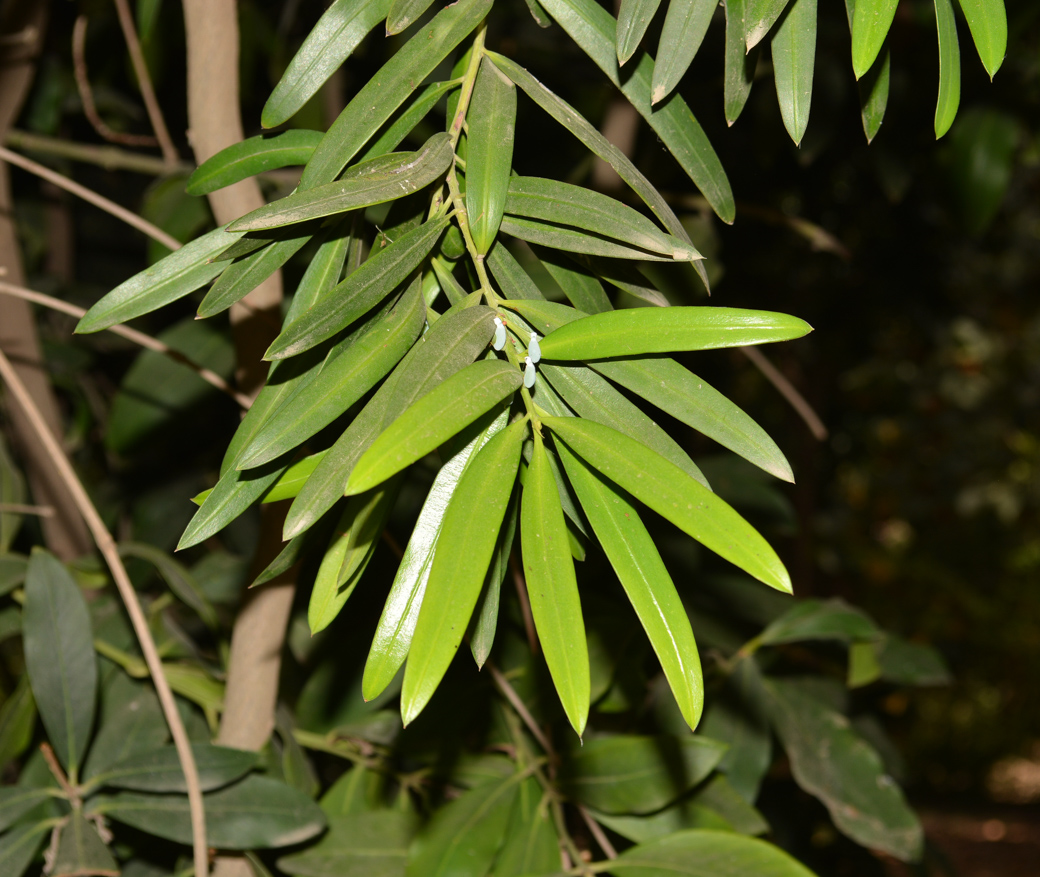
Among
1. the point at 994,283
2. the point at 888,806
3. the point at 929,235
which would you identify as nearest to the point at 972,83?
the point at 929,235

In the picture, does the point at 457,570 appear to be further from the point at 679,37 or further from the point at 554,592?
the point at 679,37

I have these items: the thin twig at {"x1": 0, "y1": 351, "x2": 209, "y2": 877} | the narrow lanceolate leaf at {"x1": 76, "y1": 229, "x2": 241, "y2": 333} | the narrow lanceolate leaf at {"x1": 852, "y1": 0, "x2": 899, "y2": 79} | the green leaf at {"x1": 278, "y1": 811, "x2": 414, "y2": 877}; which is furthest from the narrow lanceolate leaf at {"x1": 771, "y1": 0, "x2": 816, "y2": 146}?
the green leaf at {"x1": 278, "y1": 811, "x2": 414, "y2": 877}

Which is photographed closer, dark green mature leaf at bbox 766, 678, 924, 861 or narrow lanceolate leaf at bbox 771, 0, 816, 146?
narrow lanceolate leaf at bbox 771, 0, 816, 146

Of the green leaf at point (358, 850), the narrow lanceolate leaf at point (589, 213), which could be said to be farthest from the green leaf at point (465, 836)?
the narrow lanceolate leaf at point (589, 213)

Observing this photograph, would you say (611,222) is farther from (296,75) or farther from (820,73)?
(820,73)

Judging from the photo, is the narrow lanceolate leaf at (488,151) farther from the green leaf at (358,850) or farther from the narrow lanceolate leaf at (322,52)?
the green leaf at (358,850)

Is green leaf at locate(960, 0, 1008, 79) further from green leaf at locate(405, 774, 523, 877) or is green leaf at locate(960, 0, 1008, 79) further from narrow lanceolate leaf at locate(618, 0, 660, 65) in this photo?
green leaf at locate(405, 774, 523, 877)

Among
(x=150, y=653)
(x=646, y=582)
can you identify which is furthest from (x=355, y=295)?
(x=150, y=653)
